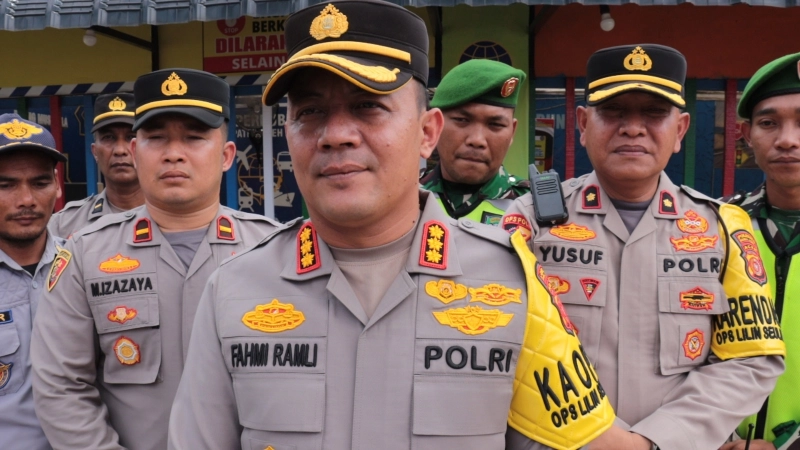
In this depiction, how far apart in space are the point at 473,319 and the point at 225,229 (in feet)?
4.16

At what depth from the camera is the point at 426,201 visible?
1519 mm

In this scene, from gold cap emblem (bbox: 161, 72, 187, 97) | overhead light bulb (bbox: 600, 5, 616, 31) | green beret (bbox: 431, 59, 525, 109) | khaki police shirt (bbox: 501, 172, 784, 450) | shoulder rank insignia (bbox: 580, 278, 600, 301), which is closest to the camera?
khaki police shirt (bbox: 501, 172, 784, 450)

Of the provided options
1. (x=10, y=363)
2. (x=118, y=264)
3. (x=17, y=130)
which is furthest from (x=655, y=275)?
(x=17, y=130)

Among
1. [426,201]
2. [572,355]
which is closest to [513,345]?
[572,355]

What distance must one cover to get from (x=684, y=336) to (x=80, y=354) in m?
1.93

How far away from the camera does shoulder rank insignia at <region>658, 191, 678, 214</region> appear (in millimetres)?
1989

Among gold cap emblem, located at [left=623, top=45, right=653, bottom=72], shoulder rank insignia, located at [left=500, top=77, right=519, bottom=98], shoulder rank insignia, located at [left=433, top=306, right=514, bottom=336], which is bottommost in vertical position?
shoulder rank insignia, located at [left=433, top=306, right=514, bottom=336]

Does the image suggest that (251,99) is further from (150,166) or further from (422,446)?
(422,446)

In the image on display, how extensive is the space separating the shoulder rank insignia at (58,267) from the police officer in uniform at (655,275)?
1.54 meters

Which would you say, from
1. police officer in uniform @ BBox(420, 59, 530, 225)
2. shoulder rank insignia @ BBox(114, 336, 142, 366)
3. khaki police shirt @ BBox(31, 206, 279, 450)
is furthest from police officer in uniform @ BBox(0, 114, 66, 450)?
police officer in uniform @ BBox(420, 59, 530, 225)

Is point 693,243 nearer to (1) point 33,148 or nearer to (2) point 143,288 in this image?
(2) point 143,288

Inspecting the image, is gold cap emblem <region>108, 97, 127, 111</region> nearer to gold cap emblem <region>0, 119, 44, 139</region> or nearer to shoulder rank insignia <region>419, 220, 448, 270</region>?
gold cap emblem <region>0, 119, 44, 139</region>

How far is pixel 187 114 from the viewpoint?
7.18ft

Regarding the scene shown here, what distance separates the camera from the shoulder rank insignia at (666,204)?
1989 mm
